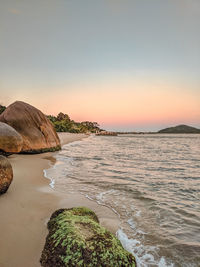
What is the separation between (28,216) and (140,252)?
72.3 inches

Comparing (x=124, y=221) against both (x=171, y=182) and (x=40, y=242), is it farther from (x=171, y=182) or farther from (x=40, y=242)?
(x=171, y=182)

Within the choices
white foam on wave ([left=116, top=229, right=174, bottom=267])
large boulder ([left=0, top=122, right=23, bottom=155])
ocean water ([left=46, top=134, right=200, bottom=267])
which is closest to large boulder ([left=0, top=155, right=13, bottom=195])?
ocean water ([left=46, top=134, right=200, bottom=267])

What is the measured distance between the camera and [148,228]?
3150 millimetres

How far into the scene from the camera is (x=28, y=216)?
120 inches

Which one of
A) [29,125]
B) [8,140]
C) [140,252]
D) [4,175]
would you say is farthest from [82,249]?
[29,125]

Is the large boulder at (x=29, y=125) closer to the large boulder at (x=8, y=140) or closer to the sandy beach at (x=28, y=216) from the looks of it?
the large boulder at (x=8, y=140)

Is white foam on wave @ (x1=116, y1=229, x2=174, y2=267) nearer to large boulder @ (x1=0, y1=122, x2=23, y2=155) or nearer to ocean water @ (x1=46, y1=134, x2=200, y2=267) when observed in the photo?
ocean water @ (x1=46, y1=134, x2=200, y2=267)

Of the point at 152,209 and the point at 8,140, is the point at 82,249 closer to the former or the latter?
the point at 152,209

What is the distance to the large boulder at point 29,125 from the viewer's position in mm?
9664

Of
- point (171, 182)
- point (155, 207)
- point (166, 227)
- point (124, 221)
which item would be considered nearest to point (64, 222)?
point (124, 221)

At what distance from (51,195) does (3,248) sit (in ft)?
6.78

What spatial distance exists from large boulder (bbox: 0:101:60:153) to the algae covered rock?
8.03 meters

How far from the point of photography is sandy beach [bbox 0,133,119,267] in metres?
2.11

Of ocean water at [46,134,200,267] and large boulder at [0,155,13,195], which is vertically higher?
large boulder at [0,155,13,195]
